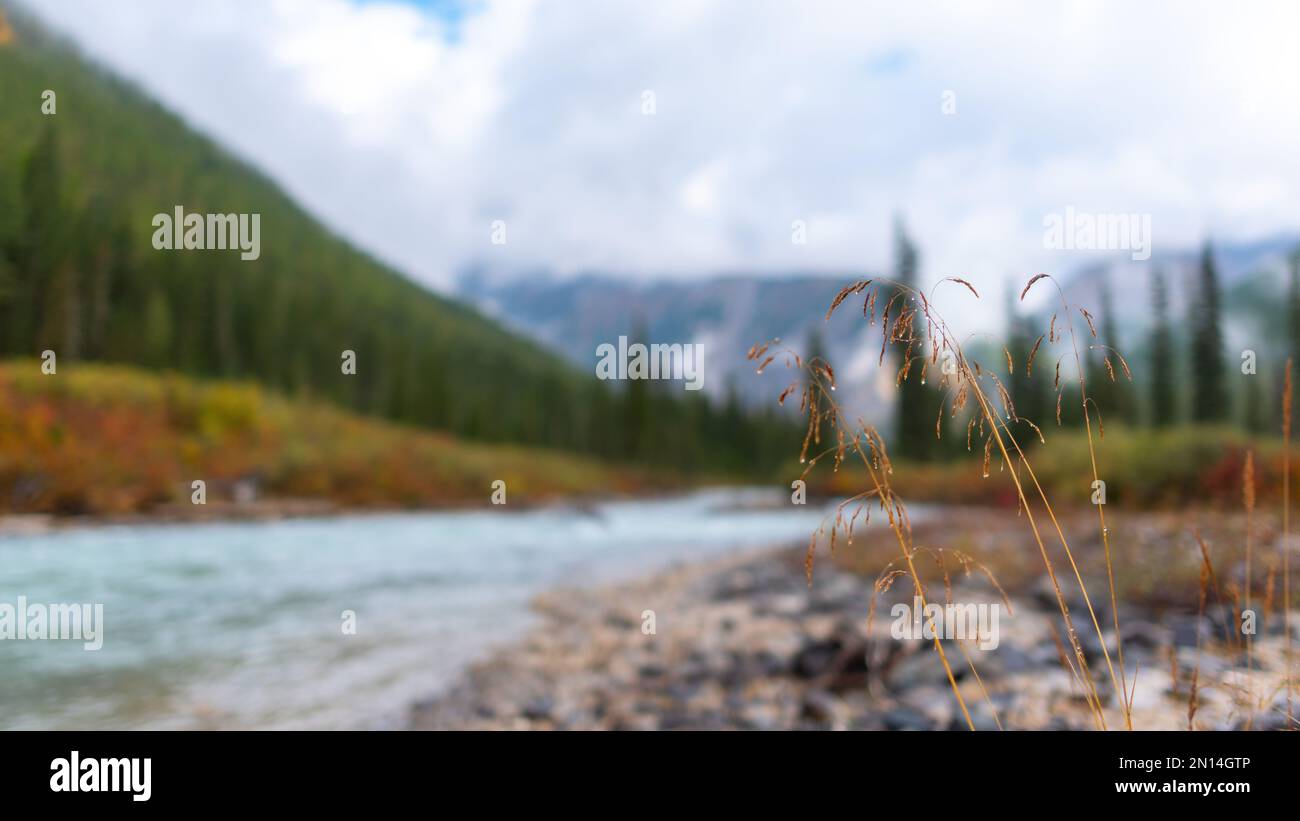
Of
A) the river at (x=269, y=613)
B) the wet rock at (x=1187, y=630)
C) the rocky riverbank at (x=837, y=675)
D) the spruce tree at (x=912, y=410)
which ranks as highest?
the spruce tree at (x=912, y=410)

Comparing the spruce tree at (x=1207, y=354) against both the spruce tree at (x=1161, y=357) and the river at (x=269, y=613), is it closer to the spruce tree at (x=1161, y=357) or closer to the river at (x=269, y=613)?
the spruce tree at (x=1161, y=357)

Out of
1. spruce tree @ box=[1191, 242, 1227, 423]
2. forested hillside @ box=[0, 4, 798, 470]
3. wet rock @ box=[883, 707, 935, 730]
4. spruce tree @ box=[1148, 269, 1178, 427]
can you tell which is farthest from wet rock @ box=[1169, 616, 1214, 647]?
forested hillside @ box=[0, 4, 798, 470]

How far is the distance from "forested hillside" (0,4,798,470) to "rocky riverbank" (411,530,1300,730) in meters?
49.1

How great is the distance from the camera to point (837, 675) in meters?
5.30

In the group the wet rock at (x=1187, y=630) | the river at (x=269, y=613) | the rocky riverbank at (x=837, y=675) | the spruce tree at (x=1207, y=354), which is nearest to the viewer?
the rocky riverbank at (x=837, y=675)

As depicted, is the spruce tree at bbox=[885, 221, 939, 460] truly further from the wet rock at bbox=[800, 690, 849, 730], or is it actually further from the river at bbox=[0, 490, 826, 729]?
the wet rock at bbox=[800, 690, 849, 730]

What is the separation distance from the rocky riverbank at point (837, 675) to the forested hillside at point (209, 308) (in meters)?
49.1

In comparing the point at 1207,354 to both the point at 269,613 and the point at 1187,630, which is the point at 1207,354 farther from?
the point at 269,613

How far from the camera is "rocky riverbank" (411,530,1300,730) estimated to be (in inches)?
161

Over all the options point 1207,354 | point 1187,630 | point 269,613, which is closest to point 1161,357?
point 1207,354

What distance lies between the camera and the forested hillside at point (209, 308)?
44812 mm

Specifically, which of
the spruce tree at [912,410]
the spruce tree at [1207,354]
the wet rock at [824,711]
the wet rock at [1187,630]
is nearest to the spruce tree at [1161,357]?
the spruce tree at [1207,354]
